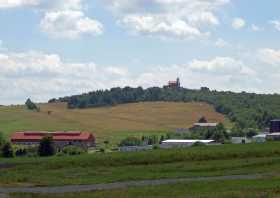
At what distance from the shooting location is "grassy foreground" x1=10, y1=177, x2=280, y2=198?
1689 inches

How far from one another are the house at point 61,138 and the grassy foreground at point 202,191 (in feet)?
333

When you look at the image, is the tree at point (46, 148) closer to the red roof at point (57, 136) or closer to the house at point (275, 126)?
the red roof at point (57, 136)

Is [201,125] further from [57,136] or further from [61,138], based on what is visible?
[57,136]

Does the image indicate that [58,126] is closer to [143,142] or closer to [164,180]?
[143,142]

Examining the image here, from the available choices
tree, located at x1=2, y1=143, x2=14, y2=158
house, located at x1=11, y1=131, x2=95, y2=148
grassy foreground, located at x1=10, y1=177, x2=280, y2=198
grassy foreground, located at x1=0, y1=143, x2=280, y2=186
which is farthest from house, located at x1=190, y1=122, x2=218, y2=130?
grassy foreground, located at x1=10, y1=177, x2=280, y2=198

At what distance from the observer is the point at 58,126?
19162 cm

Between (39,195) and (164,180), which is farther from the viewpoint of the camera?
(164,180)

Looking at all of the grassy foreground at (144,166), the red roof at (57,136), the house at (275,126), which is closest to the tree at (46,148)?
the grassy foreground at (144,166)

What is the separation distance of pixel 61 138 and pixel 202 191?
Result: 118010 mm

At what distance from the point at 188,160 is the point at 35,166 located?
54.0 ft

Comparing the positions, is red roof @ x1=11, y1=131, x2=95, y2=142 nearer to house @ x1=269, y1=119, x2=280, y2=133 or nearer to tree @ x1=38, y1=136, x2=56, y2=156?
tree @ x1=38, y1=136, x2=56, y2=156

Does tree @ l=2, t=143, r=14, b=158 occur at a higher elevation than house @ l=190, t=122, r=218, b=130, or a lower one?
lower

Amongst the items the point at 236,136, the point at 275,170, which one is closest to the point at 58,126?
the point at 236,136

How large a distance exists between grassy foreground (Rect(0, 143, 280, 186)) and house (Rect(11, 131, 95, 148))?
232ft
